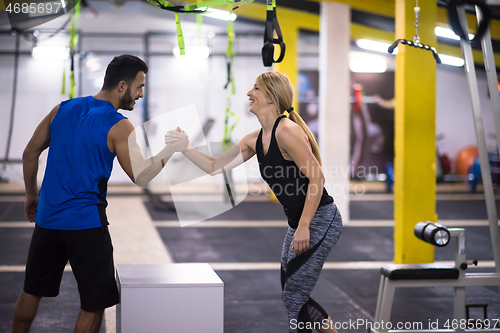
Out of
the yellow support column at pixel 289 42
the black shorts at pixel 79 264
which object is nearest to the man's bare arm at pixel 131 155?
the black shorts at pixel 79 264

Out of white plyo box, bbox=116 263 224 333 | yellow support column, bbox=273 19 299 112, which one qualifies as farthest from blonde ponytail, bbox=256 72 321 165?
yellow support column, bbox=273 19 299 112

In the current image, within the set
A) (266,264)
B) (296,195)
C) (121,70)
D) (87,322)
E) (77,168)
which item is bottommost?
(87,322)

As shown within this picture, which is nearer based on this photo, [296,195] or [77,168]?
[77,168]

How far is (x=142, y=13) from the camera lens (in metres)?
10.5

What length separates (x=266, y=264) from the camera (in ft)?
14.6

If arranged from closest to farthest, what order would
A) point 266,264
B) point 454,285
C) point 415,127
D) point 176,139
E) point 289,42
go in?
point 176,139, point 454,285, point 415,127, point 266,264, point 289,42

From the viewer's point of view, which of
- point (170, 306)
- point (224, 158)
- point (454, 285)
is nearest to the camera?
point (170, 306)

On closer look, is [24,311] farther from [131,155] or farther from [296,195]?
[296,195]

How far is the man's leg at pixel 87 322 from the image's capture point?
1912mm

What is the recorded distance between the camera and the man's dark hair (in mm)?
2004

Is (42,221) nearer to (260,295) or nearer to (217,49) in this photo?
(260,295)

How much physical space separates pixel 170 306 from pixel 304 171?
75 centimetres

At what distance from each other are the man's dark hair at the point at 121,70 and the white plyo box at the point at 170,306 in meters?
0.81

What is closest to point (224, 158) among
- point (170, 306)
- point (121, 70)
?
point (121, 70)
